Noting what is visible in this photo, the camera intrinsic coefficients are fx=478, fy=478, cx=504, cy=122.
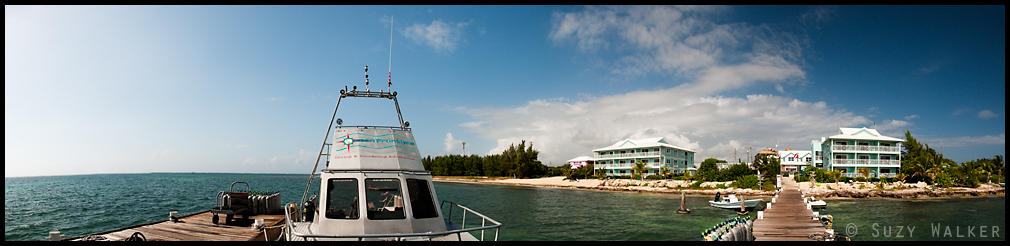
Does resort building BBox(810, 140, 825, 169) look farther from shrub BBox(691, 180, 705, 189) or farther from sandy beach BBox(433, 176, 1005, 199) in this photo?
shrub BBox(691, 180, 705, 189)

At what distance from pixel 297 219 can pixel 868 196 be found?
7100 cm

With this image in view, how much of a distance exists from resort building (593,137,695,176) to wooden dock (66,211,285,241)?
283 feet

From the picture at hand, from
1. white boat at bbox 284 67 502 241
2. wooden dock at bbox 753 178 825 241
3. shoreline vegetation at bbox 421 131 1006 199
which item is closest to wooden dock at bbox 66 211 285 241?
white boat at bbox 284 67 502 241

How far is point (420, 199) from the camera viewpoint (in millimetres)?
11805

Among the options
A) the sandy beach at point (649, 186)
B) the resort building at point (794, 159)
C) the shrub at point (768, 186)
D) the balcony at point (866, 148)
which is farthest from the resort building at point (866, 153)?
the resort building at point (794, 159)

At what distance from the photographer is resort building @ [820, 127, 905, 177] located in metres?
81.8

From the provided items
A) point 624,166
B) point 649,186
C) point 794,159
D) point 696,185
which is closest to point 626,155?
point 624,166

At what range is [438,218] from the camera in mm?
11664

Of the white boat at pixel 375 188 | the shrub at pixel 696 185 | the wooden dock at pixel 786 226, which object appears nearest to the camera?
the white boat at pixel 375 188

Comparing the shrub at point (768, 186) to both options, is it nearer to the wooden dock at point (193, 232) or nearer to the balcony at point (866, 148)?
the balcony at point (866, 148)

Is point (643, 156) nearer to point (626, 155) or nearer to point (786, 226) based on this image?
point (626, 155)

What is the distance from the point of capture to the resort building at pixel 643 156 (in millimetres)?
98812

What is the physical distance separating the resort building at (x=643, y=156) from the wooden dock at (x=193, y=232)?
86358 mm
